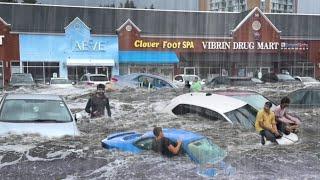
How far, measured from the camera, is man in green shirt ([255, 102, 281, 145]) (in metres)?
9.81

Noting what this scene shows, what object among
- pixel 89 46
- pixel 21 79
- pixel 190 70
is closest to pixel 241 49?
pixel 190 70

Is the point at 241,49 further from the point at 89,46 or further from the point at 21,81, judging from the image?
the point at 21,81

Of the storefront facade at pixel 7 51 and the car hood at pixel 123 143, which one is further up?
the storefront facade at pixel 7 51

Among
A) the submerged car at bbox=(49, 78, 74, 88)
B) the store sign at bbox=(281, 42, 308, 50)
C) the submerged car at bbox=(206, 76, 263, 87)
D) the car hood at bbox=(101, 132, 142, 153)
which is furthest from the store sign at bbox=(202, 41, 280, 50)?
the car hood at bbox=(101, 132, 142, 153)

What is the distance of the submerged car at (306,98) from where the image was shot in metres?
15.3

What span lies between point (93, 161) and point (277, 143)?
12.1 ft

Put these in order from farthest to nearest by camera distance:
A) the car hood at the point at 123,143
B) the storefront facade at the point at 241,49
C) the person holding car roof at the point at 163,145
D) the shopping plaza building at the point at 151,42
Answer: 1. the storefront facade at the point at 241,49
2. the shopping plaza building at the point at 151,42
3. the car hood at the point at 123,143
4. the person holding car roof at the point at 163,145

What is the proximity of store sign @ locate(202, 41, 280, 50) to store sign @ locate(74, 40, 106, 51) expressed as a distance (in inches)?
351

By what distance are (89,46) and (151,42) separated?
17.7ft

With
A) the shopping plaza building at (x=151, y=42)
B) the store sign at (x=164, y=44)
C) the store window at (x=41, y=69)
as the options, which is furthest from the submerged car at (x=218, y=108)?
the store sign at (x=164, y=44)

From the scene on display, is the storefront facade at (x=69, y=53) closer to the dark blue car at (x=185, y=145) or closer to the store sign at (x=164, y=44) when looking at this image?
the store sign at (x=164, y=44)

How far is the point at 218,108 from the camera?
11438 millimetres

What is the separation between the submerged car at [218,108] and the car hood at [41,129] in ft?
10.6

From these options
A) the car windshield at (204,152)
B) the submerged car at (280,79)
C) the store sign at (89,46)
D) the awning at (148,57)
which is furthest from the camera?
the awning at (148,57)
